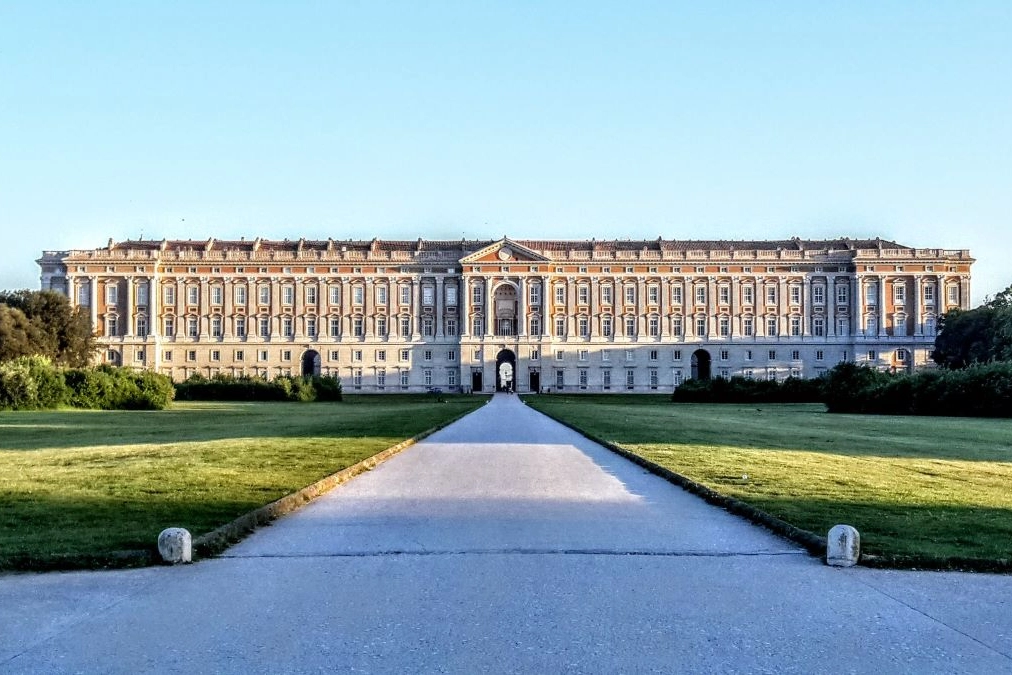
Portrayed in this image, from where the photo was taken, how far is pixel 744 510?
12.4 meters

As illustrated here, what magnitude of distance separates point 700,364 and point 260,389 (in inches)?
2087

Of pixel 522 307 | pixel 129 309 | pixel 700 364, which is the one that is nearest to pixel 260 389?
pixel 522 307

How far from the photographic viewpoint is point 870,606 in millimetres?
7668

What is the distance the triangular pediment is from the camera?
104562 millimetres

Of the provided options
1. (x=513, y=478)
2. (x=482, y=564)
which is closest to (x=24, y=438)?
(x=513, y=478)

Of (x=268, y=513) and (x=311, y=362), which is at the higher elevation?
(x=268, y=513)

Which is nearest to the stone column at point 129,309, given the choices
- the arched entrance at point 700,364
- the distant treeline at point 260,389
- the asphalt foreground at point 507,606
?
the distant treeline at point 260,389

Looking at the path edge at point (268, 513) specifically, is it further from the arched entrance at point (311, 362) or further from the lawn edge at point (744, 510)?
the arched entrance at point (311, 362)

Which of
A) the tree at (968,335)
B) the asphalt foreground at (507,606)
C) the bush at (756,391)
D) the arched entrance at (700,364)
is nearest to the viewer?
the asphalt foreground at (507,606)

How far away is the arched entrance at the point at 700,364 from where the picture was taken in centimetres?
10706

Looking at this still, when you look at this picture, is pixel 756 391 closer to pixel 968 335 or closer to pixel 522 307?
pixel 968 335

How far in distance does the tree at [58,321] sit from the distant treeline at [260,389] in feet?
24.9

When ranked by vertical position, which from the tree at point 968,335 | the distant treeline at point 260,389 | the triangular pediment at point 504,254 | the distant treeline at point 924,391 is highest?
the triangular pediment at point 504,254

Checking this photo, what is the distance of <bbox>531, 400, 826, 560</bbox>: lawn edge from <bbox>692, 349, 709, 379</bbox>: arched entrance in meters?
88.4
